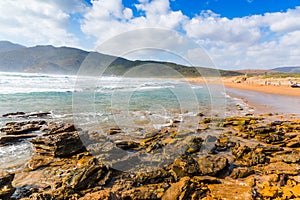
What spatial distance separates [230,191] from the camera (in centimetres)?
507

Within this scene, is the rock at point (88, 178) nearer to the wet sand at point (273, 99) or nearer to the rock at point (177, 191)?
the rock at point (177, 191)

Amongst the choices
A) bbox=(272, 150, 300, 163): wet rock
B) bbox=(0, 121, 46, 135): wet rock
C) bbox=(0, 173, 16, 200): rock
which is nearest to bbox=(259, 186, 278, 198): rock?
bbox=(272, 150, 300, 163): wet rock

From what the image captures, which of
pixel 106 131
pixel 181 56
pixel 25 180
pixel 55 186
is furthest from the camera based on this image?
pixel 106 131

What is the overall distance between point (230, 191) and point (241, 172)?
4.55 ft

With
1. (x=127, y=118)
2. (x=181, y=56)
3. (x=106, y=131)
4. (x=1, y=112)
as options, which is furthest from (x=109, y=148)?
(x=1, y=112)

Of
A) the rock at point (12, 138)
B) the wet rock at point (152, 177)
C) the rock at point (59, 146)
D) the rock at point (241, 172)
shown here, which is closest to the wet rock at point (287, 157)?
the rock at point (241, 172)

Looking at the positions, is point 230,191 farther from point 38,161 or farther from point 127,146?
point 38,161

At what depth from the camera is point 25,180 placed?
19.6 ft

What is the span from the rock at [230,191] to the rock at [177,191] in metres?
0.81

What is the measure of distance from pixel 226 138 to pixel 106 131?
7621 millimetres

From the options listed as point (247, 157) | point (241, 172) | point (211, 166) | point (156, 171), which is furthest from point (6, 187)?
point (247, 157)

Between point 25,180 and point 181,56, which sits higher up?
point 181,56

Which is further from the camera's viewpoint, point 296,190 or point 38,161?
point 38,161

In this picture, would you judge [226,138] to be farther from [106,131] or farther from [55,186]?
[55,186]
